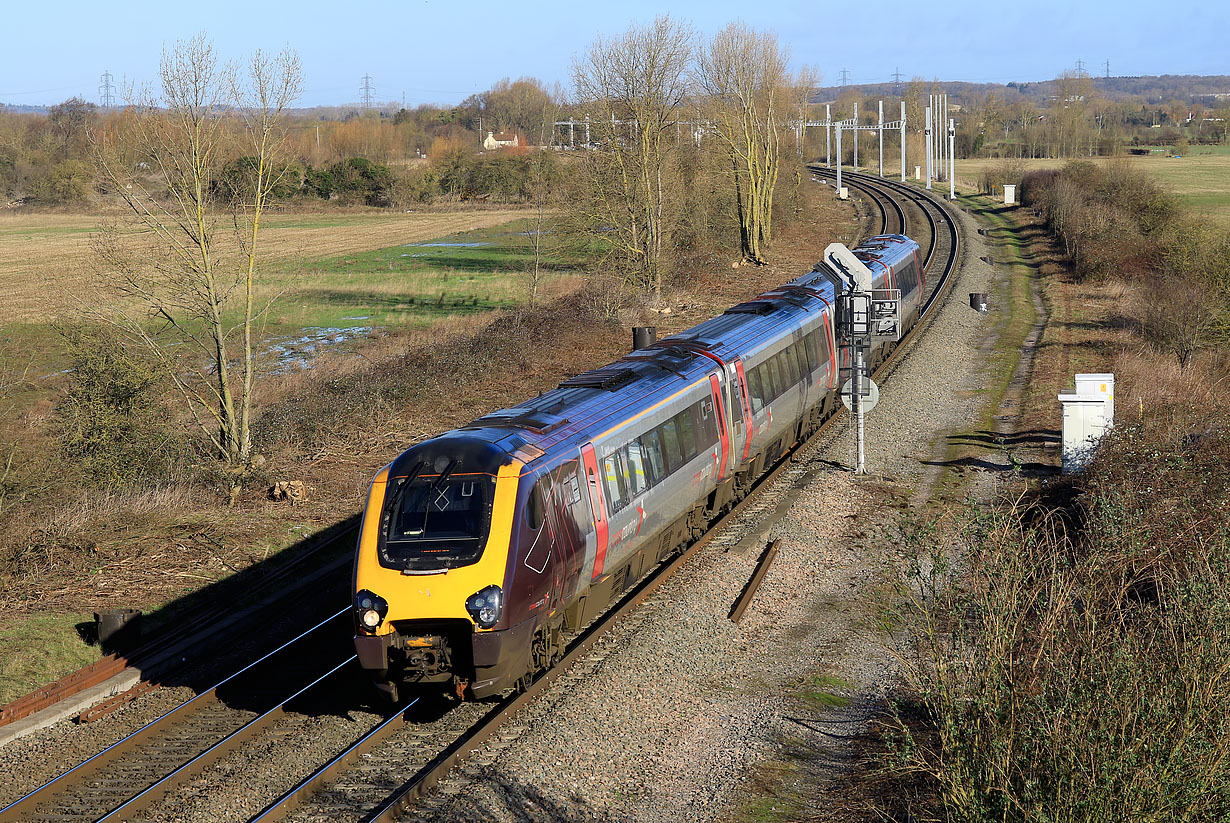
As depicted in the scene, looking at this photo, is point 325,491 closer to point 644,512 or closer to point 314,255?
point 644,512

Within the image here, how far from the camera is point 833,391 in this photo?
23.6 m

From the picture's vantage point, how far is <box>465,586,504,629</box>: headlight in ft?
34.4

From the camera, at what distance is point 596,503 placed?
12672mm

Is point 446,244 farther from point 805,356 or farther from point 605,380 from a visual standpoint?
point 605,380

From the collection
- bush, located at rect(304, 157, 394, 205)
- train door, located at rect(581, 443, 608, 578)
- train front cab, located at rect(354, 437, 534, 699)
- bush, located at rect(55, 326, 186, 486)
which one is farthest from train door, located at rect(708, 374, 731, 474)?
bush, located at rect(304, 157, 394, 205)

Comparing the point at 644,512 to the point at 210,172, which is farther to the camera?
the point at 210,172

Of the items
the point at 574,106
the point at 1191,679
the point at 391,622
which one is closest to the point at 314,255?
the point at 574,106

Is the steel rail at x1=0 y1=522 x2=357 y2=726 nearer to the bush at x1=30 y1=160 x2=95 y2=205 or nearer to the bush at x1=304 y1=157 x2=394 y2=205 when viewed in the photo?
the bush at x1=30 y1=160 x2=95 y2=205

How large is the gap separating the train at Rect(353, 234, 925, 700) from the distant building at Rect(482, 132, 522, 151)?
11054 cm

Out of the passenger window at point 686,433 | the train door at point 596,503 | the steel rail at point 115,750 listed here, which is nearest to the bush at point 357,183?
the passenger window at point 686,433

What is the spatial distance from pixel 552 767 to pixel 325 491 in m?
10.9

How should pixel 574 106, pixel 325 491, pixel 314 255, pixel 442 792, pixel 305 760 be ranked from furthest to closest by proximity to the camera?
pixel 314 255 → pixel 574 106 → pixel 325 491 → pixel 305 760 → pixel 442 792

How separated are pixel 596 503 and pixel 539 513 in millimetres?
1469

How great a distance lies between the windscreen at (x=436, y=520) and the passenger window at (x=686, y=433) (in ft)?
15.5
